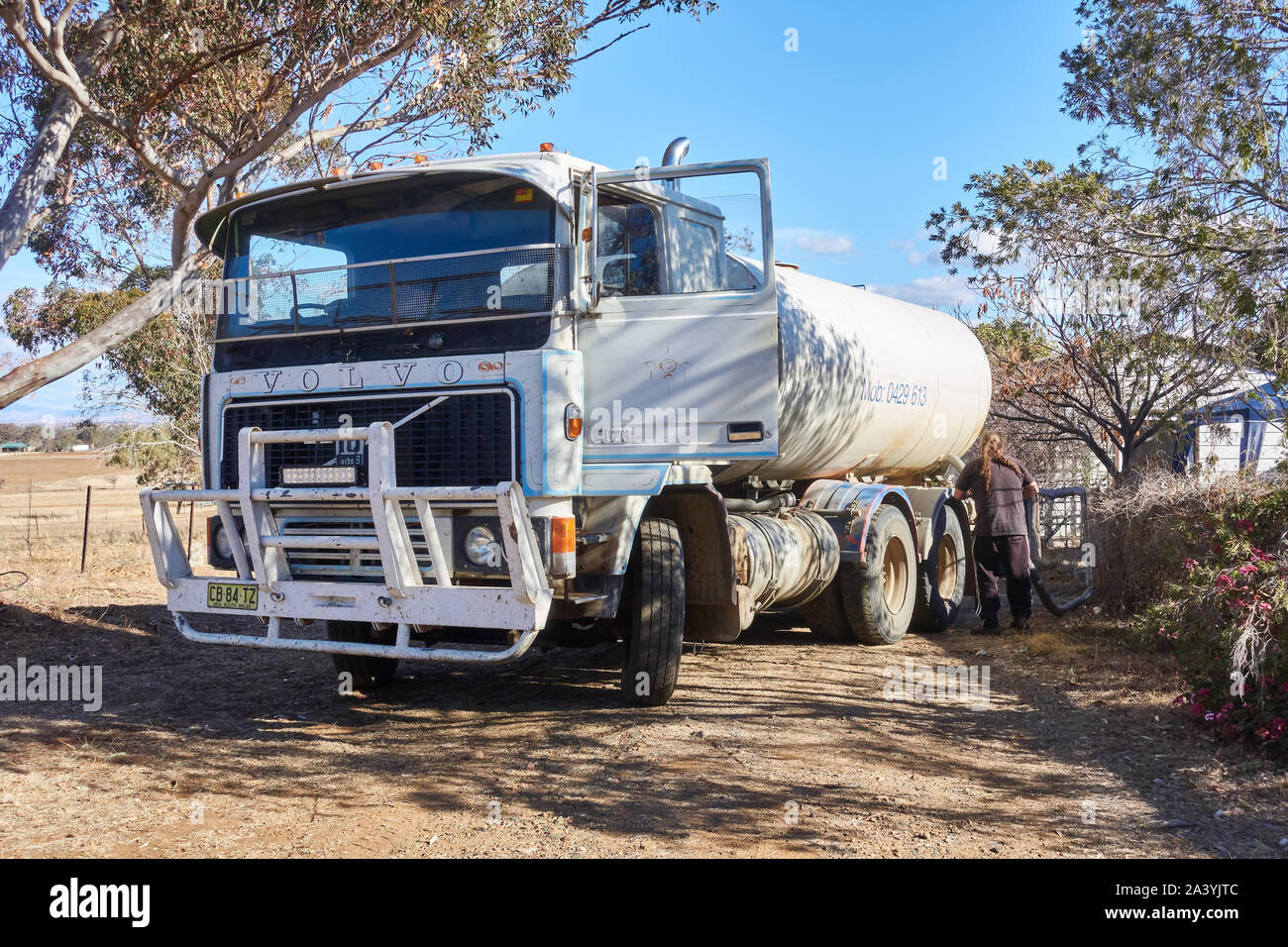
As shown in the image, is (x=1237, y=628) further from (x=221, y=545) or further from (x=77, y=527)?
(x=77, y=527)

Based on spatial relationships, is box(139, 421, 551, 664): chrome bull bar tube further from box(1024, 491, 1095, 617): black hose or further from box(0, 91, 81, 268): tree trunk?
box(1024, 491, 1095, 617): black hose

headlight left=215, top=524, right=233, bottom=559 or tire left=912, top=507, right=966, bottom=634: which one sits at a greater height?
headlight left=215, top=524, right=233, bottom=559

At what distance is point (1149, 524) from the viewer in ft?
31.7

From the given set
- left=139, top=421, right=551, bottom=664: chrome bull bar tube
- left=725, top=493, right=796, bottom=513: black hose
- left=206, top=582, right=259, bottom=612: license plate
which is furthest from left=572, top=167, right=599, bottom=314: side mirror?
left=206, top=582, right=259, bottom=612: license plate

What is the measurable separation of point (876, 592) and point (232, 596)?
17.8ft

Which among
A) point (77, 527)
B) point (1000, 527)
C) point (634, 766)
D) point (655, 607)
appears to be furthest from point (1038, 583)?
point (77, 527)

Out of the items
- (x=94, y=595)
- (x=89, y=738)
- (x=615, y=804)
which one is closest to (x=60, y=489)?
(x=94, y=595)

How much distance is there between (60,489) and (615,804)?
140 ft

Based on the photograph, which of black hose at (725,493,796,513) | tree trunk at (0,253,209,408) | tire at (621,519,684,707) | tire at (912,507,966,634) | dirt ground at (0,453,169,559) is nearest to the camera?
tire at (621,519,684,707)

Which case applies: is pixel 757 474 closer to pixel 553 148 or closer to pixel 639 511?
pixel 639 511

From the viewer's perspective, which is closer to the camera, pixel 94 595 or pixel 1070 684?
pixel 1070 684

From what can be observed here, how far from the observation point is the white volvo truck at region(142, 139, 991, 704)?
605 cm

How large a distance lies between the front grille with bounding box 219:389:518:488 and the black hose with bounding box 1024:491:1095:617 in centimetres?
632

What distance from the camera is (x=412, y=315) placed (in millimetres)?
6543
